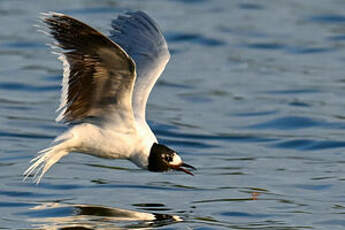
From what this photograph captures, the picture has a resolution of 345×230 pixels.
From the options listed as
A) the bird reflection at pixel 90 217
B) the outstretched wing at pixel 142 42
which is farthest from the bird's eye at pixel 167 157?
the outstretched wing at pixel 142 42

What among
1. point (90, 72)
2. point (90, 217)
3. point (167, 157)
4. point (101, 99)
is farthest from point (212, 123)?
point (90, 72)

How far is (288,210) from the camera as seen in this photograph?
949 cm

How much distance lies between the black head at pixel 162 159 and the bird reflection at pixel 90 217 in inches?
25.5

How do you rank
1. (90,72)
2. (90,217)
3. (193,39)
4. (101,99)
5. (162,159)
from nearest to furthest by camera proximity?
(90,72)
(90,217)
(101,99)
(162,159)
(193,39)

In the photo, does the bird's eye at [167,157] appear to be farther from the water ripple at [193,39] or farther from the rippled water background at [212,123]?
the water ripple at [193,39]

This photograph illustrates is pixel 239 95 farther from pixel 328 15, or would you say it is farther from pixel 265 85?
pixel 328 15

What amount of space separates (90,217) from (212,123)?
4.93 m

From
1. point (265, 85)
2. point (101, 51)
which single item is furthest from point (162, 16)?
point (101, 51)

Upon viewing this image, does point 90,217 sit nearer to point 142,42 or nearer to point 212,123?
point 142,42

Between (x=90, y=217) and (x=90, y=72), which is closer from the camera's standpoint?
(x=90, y=72)

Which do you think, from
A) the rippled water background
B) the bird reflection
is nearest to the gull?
the bird reflection

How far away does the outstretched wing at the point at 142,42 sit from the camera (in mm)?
10891

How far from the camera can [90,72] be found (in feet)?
28.7

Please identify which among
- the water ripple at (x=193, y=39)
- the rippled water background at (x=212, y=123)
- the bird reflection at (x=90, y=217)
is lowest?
the bird reflection at (x=90, y=217)
